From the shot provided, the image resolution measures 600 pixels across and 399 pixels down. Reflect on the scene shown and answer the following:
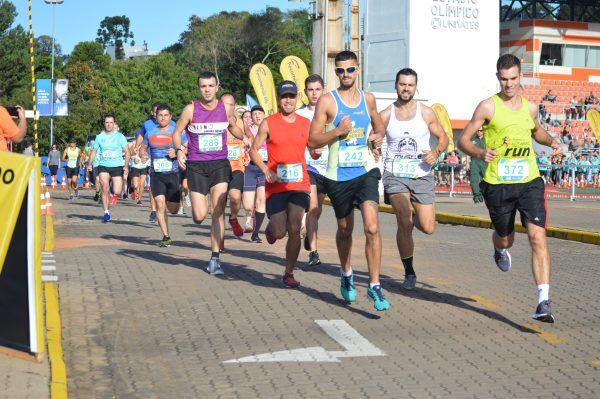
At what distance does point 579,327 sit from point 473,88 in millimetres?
55384

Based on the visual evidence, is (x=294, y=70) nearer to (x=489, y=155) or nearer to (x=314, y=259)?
(x=314, y=259)

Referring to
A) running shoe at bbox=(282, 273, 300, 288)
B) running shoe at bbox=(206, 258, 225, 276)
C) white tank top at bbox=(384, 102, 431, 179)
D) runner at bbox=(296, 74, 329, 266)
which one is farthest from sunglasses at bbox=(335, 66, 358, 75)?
running shoe at bbox=(206, 258, 225, 276)

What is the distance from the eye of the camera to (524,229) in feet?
62.7

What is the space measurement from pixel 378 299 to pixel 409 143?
184 cm

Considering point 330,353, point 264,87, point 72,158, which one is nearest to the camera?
point 330,353

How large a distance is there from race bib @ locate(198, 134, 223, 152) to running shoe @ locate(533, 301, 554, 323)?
514 cm

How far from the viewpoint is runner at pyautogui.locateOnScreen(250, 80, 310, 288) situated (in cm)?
1052

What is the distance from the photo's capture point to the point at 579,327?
28.2 feet

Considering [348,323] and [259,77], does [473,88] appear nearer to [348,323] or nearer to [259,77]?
[259,77]

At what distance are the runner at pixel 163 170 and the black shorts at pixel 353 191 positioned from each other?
5846 mm

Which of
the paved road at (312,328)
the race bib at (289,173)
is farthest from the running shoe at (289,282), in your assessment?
the race bib at (289,173)

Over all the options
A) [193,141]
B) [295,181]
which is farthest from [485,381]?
[193,141]

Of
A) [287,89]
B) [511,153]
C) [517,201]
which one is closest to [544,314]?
[517,201]

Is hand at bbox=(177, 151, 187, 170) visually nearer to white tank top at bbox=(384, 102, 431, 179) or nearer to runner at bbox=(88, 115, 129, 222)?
white tank top at bbox=(384, 102, 431, 179)
